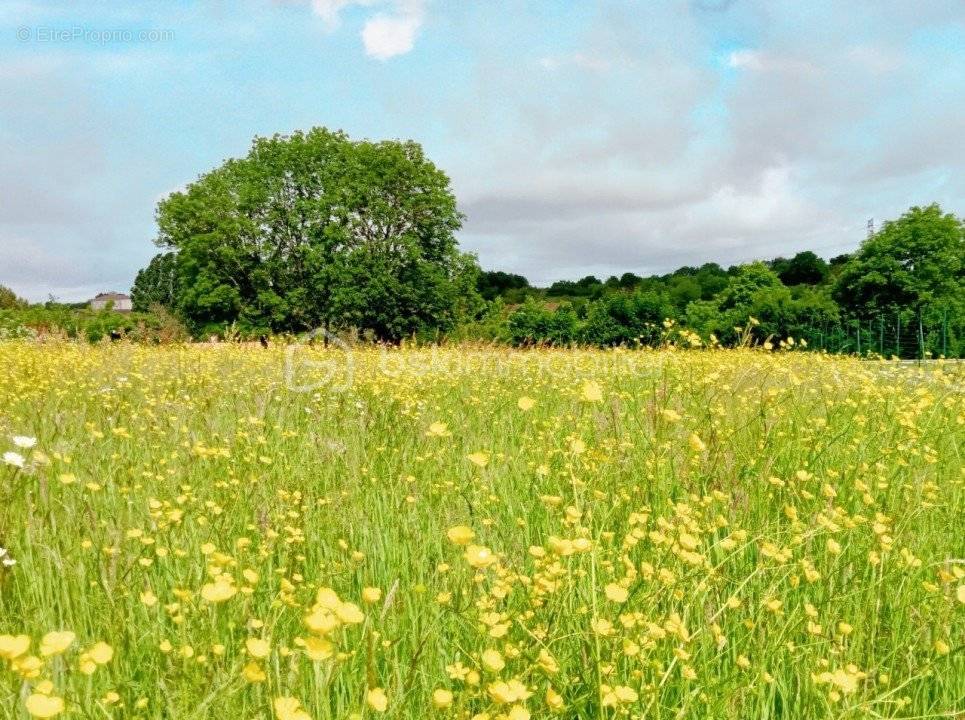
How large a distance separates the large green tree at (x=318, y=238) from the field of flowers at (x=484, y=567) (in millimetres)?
23832

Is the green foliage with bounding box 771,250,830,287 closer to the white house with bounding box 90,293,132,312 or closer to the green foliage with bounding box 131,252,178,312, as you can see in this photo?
the green foliage with bounding box 131,252,178,312

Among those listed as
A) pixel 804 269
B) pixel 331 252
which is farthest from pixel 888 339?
pixel 804 269

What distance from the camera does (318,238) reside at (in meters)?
29.1

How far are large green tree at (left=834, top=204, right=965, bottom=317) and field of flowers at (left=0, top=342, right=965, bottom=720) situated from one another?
134 feet

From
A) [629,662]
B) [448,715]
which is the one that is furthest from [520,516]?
[448,715]

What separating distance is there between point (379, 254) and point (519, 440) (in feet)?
82.4

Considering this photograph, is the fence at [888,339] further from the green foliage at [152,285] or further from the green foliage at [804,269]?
the green foliage at [152,285]

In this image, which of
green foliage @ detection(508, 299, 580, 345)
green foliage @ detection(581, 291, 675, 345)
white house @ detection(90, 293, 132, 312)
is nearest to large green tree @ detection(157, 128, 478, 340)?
green foliage @ detection(581, 291, 675, 345)

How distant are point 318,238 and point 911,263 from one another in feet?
115

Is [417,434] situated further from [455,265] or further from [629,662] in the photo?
[455,265]

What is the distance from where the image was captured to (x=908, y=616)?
7.30ft

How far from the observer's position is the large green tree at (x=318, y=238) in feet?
94.4

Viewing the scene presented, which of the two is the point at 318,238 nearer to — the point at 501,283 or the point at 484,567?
the point at 484,567

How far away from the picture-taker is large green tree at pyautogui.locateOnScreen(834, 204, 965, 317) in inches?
1560
